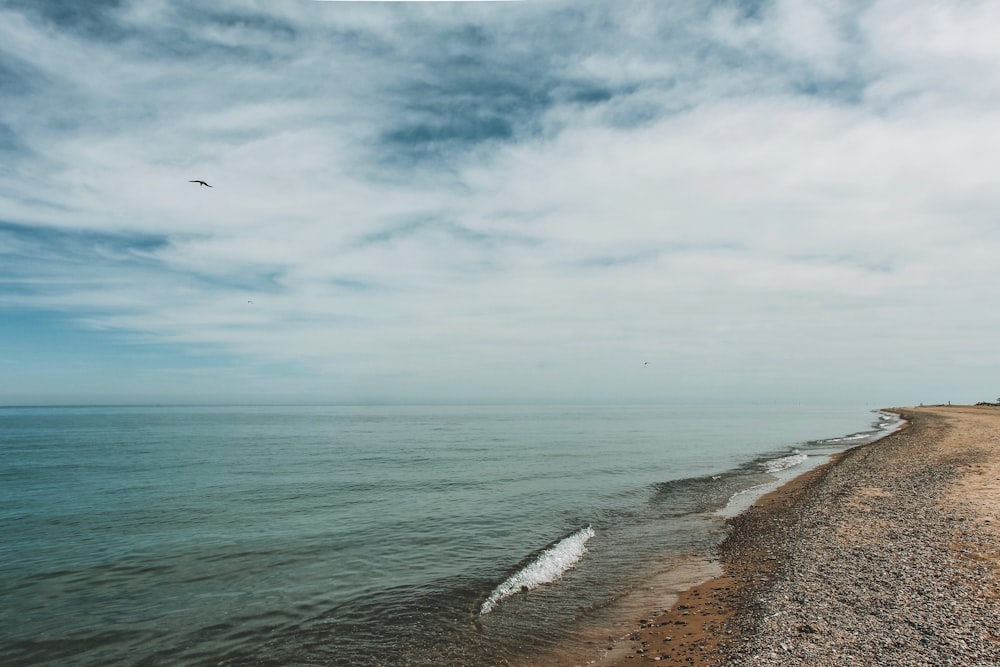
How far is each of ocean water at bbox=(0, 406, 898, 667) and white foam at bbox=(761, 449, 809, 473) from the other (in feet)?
2.60

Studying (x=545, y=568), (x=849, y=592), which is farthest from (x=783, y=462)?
(x=849, y=592)

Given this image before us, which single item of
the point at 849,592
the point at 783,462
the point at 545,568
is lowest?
the point at 783,462

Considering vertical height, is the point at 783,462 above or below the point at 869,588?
below

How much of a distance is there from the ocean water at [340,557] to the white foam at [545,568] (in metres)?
0.08

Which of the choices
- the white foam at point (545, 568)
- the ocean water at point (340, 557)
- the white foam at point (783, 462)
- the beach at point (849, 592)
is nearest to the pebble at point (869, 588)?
the beach at point (849, 592)

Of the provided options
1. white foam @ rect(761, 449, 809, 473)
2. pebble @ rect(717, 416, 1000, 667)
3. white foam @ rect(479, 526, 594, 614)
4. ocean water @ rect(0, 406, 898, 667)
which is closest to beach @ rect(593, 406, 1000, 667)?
pebble @ rect(717, 416, 1000, 667)

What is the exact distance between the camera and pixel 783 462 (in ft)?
141

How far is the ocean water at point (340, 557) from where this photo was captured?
39.9 feet

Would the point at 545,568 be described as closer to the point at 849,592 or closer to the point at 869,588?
the point at 849,592

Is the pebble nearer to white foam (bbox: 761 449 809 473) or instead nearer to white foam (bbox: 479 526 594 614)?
white foam (bbox: 479 526 594 614)

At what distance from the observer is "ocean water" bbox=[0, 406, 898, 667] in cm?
1215

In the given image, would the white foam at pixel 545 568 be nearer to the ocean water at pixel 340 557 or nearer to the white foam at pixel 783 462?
the ocean water at pixel 340 557

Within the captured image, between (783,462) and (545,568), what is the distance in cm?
3358

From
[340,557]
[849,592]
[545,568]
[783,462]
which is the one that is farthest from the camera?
[783,462]
